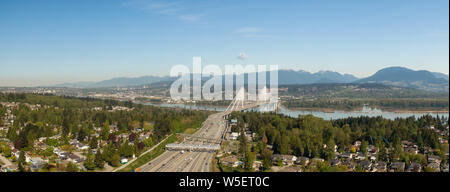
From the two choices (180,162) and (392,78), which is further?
(392,78)

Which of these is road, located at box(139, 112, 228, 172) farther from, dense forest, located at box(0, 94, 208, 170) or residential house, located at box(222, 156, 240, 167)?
dense forest, located at box(0, 94, 208, 170)

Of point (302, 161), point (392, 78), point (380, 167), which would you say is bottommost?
point (380, 167)

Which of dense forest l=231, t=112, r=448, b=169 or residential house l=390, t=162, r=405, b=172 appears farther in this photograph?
dense forest l=231, t=112, r=448, b=169

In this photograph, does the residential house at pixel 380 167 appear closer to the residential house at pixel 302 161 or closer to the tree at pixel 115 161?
the residential house at pixel 302 161

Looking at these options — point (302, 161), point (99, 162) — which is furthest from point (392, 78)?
point (99, 162)

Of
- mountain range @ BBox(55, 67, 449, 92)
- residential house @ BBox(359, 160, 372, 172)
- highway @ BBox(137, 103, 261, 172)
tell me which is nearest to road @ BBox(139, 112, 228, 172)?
highway @ BBox(137, 103, 261, 172)

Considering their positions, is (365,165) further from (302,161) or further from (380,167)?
(302,161)

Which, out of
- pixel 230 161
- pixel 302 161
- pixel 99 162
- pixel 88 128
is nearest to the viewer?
pixel 99 162

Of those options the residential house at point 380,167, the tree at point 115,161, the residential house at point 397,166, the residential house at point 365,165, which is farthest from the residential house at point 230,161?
the residential house at point 397,166

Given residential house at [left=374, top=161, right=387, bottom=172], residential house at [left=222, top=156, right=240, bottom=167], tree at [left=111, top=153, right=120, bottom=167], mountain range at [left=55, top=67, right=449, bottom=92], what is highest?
mountain range at [left=55, top=67, right=449, bottom=92]

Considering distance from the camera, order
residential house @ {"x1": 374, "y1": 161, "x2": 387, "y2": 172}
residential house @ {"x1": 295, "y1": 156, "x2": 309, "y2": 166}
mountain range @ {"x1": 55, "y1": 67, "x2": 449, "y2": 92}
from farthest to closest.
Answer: mountain range @ {"x1": 55, "y1": 67, "x2": 449, "y2": 92} → residential house @ {"x1": 295, "y1": 156, "x2": 309, "y2": 166} → residential house @ {"x1": 374, "y1": 161, "x2": 387, "y2": 172}

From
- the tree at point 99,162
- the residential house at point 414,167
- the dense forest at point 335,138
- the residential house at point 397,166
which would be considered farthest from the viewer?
the dense forest at point 335,138
